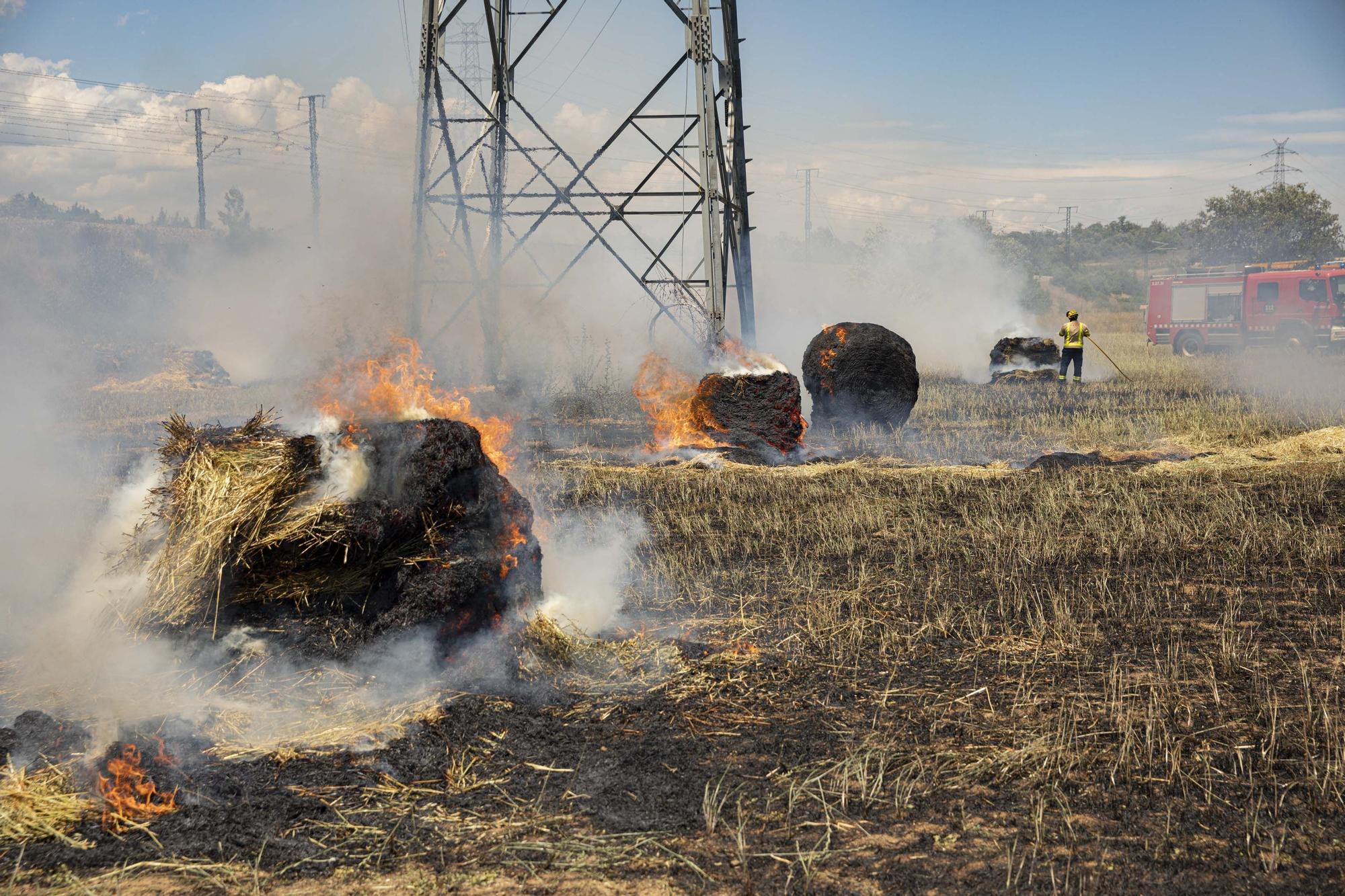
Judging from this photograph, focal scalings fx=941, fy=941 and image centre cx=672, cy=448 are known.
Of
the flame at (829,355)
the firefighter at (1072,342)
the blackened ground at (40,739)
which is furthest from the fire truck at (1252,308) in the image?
the blackened ground at (40,739)

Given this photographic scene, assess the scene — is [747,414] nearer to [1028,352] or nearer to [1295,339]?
[1028,352]

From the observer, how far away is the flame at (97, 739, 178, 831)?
12.6 feet

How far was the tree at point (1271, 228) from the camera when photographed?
54188 millimetres

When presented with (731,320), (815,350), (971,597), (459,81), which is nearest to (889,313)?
(731,320)

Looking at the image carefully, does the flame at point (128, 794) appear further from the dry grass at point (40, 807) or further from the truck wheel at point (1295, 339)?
the truck wheel at point (1295, 339)

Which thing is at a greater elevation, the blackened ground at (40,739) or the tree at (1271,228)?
the tree at (1271,228)

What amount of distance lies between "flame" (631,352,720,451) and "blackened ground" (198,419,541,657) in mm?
7619

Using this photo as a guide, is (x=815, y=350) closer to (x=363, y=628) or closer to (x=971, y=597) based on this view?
(x=971, y=597)

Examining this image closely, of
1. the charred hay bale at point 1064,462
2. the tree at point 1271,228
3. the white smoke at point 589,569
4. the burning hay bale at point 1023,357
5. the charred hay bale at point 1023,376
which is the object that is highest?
the tree at point 1271,228

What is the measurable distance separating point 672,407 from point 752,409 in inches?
51.2

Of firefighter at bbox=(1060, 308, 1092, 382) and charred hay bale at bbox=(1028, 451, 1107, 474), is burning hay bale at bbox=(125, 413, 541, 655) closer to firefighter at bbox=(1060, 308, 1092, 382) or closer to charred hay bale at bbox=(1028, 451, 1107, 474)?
charred hay bale at bbox=(1028, 451, 1107, 474)

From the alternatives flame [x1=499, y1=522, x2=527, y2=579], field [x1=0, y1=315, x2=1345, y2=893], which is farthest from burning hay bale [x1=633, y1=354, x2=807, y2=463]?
flame [x1=499, y1=522, x2=527, y2=579]

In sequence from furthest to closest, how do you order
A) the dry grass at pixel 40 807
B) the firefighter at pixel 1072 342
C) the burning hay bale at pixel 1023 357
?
1. the burning hay bale at pixel 1023 357
2. the firefighter at pixel 1072 342
3. the dry grass at pixel 40 807

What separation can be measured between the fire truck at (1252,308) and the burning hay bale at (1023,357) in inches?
410
